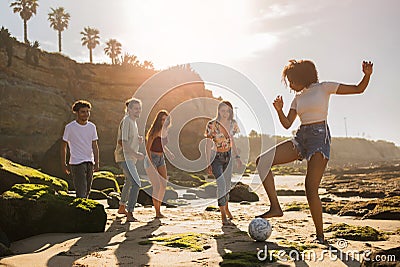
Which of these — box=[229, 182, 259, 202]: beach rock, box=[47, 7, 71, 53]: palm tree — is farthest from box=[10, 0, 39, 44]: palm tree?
box=[229, 182, 259, 202]: beach rock

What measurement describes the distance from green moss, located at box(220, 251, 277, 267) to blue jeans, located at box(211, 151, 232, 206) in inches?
117

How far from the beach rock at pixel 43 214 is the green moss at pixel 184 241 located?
129cm

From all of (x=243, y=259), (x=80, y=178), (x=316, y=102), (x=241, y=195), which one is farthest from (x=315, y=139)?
(x=241, y=195)

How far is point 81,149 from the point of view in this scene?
7.04 metres

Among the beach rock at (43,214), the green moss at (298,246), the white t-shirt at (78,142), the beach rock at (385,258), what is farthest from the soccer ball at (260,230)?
the white t-shirt at (78,142)

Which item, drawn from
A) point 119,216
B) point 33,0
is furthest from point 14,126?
point 119,216

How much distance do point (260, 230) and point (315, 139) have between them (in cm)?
129

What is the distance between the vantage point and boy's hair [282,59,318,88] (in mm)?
4871

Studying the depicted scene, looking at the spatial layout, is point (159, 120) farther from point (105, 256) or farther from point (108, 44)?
point (108, 44)

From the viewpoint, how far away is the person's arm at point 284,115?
16.6 ft

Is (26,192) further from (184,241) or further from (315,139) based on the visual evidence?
(315,139)

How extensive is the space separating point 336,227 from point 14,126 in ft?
104

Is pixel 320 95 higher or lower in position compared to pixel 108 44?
lower

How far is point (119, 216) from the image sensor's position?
8.01 m
